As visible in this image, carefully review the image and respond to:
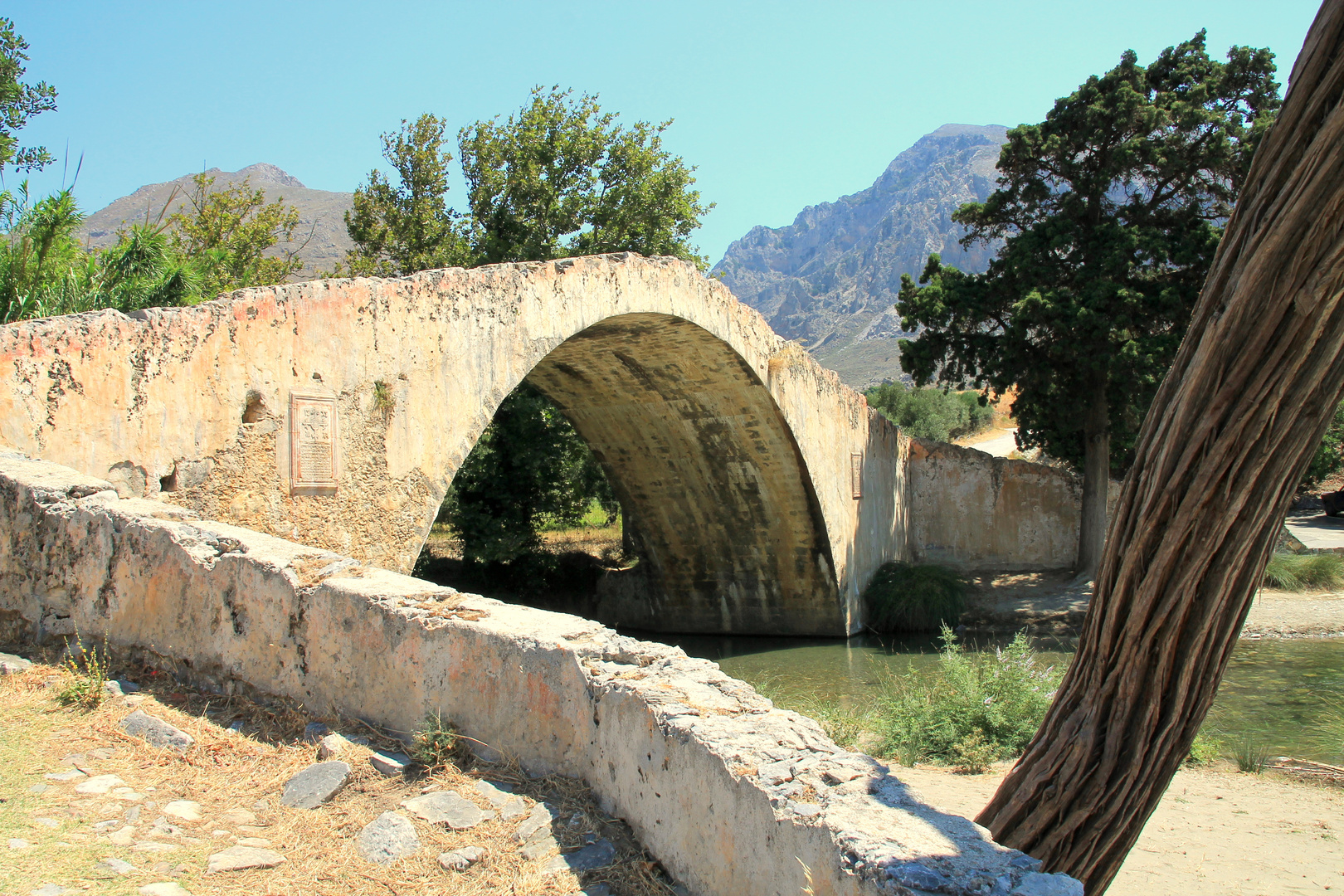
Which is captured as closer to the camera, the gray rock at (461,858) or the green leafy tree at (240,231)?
the gray rock at (461,858)

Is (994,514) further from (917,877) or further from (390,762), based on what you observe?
(917,877)

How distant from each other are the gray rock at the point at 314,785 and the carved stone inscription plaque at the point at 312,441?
2.97 meters

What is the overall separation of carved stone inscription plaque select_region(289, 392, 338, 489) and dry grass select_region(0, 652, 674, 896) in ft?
7.49

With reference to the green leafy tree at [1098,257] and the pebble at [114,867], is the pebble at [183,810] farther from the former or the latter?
the green leafy tree at [1098,257]

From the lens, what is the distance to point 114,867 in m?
2.59

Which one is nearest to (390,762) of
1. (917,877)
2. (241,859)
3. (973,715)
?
(241,859)

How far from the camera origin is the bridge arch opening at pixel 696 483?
11398mm

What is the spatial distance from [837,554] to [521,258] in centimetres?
666

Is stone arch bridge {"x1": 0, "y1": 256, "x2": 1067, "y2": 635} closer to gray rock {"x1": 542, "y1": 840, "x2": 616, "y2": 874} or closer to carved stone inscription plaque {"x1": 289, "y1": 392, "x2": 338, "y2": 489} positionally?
carved stone inscription plaque {"x1": 289, "y1": 392, "x2": 338, "y2": 489}

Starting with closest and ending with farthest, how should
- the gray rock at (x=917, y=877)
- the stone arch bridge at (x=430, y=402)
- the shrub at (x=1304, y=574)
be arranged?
the gray rock at (x=917, y=877) < the stone arch bridge at (x=430, y=402) < the shrub at (x=1304, y=574)

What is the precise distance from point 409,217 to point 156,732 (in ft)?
46.1

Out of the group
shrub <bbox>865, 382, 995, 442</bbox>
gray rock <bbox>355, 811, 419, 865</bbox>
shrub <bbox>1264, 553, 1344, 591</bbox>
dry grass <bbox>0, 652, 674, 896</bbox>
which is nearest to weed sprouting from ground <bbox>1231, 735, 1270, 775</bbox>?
dry grass <bbox>0, 652, 674, 896</bbox>

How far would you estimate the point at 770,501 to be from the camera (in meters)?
13.4

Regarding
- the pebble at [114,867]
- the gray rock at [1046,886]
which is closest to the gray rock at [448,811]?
the pebble at [114,867]
